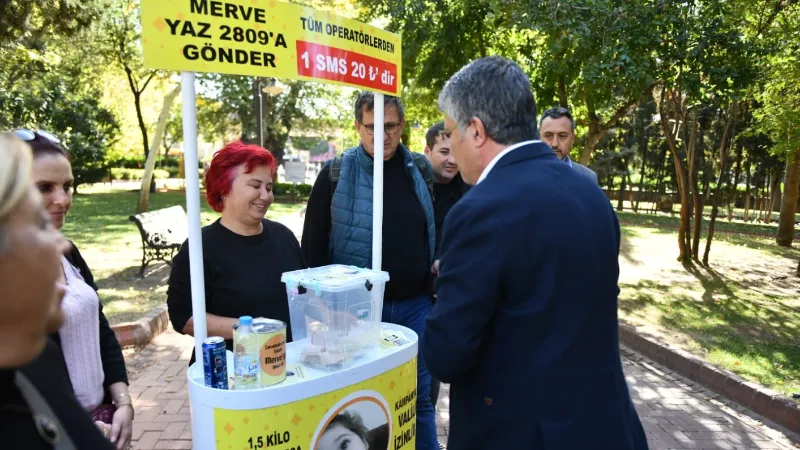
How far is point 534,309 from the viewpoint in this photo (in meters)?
Answer: 1.43

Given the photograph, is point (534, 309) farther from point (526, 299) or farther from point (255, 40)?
point (255, 40)

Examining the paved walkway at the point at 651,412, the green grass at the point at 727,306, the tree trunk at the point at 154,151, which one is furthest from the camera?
the tree trunk at the point at 154,151

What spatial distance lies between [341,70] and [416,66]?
864 centimetres

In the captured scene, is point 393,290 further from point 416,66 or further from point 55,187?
point 416,66

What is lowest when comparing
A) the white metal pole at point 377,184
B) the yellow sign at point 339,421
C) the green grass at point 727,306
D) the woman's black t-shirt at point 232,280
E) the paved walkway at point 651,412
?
the paved walkway at point 651,412

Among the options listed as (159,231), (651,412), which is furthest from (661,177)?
(651,412)

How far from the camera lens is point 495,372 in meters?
1.51

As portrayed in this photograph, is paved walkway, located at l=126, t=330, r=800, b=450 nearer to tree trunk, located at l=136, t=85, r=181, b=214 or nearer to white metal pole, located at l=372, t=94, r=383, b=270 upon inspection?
white metal pole, located at l=372, t=94, r=383, b=270

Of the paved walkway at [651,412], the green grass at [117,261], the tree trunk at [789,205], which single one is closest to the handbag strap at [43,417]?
the paved walkway at [651,412]

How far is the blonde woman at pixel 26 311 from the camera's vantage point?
76 centimetres

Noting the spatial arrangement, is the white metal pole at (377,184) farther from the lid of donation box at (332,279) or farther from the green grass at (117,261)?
the green grass at (117,261)

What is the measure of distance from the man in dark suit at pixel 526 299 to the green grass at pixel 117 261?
213 inches

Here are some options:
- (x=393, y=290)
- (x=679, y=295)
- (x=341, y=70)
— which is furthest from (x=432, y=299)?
(x=679, y=295)

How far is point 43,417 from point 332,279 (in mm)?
1266
